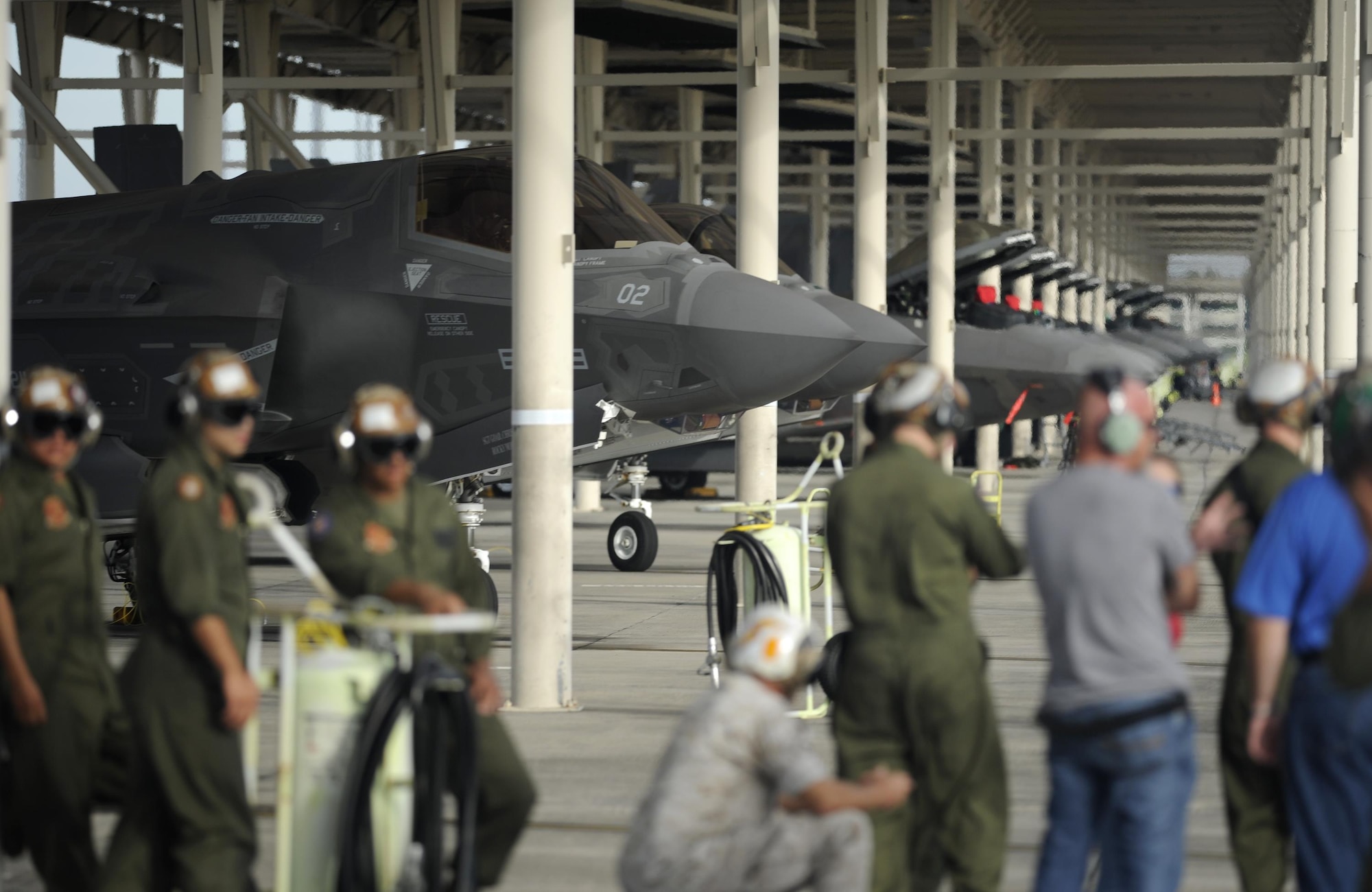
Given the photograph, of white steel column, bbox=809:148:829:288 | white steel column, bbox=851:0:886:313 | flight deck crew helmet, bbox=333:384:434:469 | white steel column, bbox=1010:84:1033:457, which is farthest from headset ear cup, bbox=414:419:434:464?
white steel column, bbox=809:148:829:288

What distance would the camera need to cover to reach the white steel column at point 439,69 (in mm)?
23609

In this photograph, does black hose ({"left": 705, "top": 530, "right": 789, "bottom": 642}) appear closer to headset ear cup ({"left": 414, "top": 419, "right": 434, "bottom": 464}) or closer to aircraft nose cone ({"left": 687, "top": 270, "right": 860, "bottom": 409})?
aircraft nose cone ({"left": 687, "top": 270, "right": 860, "bottom": 409})

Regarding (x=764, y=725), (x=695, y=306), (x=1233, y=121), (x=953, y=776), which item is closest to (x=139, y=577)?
(x=764, y=725)

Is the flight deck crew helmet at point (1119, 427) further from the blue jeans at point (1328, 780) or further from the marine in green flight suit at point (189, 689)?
the marine in green flight suit at point (189, 689)

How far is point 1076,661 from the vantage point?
5137 mm

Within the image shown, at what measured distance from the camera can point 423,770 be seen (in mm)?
5301

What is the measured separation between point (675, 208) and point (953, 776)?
15488mm

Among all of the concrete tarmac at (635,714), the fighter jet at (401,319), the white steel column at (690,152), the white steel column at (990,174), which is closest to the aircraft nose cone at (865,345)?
the fighter jet at (401,319)

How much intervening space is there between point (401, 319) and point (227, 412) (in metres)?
8.39

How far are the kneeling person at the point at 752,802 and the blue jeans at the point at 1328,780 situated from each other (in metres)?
1.02

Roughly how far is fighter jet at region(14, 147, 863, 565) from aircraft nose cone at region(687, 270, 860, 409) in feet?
0.04

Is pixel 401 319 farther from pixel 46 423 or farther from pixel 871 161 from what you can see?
pixel 871 161

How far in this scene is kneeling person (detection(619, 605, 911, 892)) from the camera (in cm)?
510

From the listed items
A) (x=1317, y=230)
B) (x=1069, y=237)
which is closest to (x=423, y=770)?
(x=1317, y=230)
